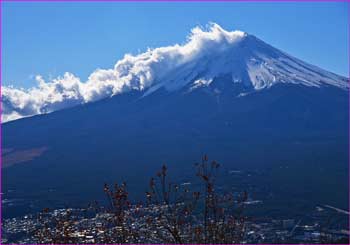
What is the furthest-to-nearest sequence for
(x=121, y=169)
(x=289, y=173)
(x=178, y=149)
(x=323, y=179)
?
(x=178, y=149)
(x=121, y=169)
(x=289, y=173)
(x=323, y=179)

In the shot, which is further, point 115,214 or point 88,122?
point 88,122

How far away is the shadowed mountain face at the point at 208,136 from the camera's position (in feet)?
151

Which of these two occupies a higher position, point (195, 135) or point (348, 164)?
point (195, 135)

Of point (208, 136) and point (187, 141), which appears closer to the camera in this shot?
point (187, 141)

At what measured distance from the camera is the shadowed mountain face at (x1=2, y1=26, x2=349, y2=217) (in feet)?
151

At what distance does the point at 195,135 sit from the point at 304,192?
117 feet

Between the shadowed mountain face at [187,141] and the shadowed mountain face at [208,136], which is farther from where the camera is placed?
the shadowed mountain face at [187,141]

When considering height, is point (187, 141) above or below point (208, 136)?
below

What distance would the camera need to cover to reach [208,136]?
248 ft

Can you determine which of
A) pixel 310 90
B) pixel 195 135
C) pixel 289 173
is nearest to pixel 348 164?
pixel 289 173

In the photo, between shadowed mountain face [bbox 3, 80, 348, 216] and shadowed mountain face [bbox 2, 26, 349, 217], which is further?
shadowed mountain face [bbox 3, 80, 348, 216]

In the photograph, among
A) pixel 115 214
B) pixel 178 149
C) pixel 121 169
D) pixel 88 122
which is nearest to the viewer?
pixel 115 214

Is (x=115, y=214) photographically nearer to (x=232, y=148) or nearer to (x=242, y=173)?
(x=242, y=173)

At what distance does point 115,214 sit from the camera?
4324 mm
